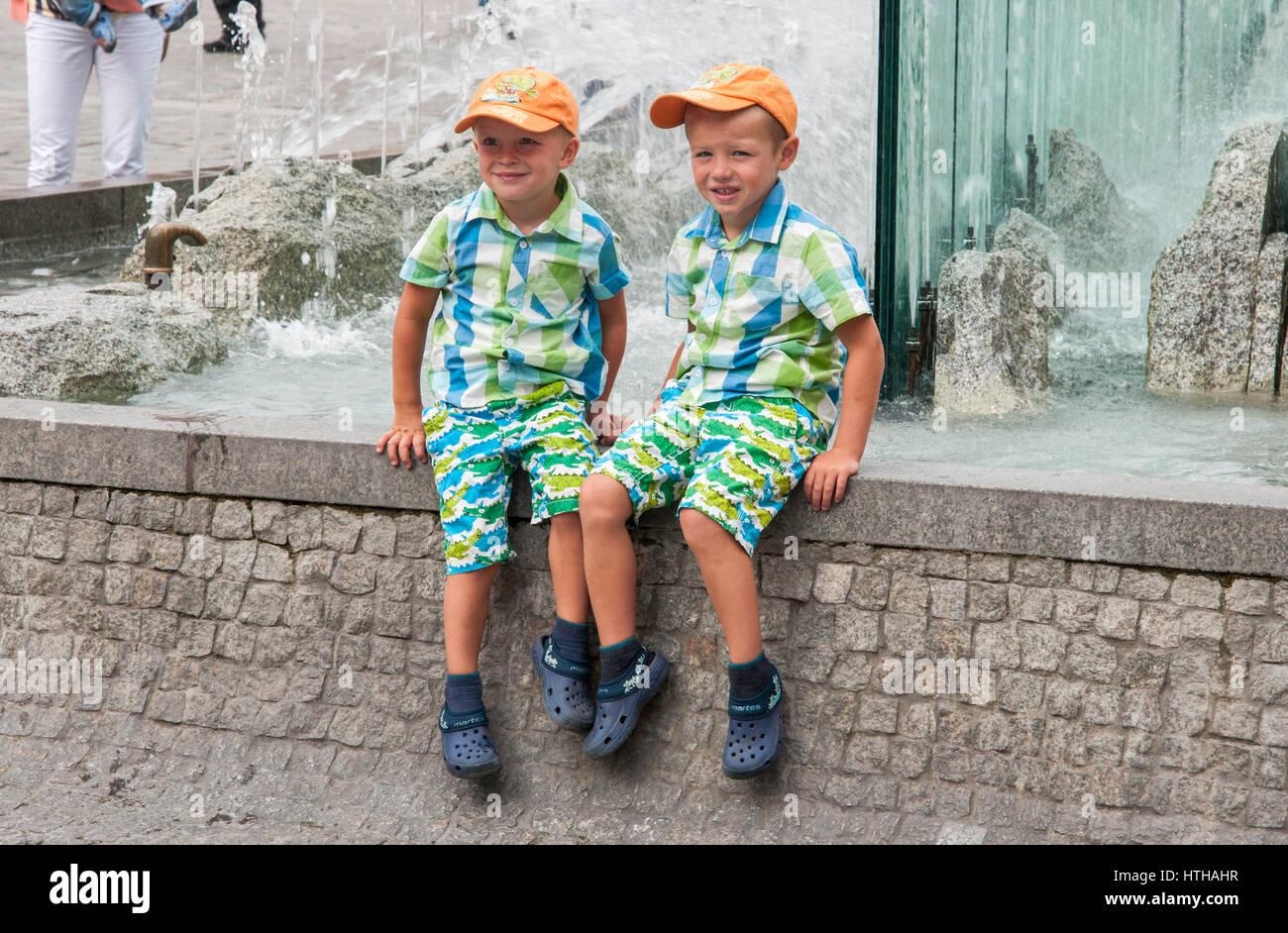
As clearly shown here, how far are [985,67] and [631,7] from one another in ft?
13.4

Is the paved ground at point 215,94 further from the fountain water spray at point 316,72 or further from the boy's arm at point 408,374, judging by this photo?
the boy's arm at point 408,374

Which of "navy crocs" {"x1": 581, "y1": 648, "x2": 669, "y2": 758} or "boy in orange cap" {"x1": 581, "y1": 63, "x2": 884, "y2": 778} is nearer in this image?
"boy in orange cap" {"x1": 581, "y1": 63, "x2": 884, "y2": 778}

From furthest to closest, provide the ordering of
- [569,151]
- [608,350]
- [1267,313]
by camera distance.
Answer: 1. [1267,313]
2. [608,350]
3. [569,151]

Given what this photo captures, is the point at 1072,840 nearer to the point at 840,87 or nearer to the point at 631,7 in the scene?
the point at 840,87

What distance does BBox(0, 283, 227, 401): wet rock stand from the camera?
18.1ft

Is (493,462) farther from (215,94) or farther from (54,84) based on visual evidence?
(215,94)

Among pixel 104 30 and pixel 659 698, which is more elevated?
pixel 104 30

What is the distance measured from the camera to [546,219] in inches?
→ 149

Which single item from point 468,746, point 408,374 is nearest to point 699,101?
point 408,374

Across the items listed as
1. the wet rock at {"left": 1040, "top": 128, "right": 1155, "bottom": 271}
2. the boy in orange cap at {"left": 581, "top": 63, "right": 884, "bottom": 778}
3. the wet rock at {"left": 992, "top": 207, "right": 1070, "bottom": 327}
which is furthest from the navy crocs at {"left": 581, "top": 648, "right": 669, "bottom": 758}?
the wet rock at {"left": 1040, "top": 128, "right": 1155, "bottom": 271}

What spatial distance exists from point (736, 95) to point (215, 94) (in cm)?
1168

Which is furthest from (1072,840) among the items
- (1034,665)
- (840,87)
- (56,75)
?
(56,75)

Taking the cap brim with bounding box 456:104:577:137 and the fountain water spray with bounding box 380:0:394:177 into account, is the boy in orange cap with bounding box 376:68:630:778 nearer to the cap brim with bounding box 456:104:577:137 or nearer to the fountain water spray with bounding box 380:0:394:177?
the cap brim with bounding box 456:104:577:137

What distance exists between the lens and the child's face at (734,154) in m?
3.48
